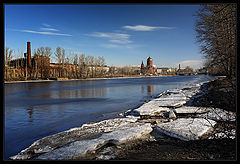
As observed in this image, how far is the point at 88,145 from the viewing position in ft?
13.1

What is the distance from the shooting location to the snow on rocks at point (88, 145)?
3.64 metres

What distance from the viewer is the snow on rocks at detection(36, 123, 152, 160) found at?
3.64 m

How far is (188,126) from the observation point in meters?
5.16

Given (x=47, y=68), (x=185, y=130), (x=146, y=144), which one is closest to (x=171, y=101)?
(x=185, y=130)

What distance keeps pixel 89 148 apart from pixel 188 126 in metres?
3.18

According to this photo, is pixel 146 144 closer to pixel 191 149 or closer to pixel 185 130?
pixel 191 149

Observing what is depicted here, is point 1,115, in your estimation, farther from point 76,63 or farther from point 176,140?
point 76,63

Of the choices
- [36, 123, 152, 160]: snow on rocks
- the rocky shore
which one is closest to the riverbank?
the rocky shore

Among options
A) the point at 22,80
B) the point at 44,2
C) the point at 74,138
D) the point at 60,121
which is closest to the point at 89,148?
the point at 74,138

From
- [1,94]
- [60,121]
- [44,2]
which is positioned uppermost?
[44,2]

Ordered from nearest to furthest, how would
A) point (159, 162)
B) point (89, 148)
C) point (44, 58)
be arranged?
point (159, 162), point (89, 148), point (44, 58)

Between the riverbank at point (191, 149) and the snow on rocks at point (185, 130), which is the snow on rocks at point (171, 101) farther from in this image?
the riverbank at point (191, 149)

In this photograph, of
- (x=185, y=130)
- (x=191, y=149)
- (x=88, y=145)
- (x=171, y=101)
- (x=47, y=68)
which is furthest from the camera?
(x=47, y=68)

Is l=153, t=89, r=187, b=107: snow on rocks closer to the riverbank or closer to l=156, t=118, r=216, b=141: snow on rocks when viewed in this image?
l=156, t=118, r=216, b=141: snow on rocks
